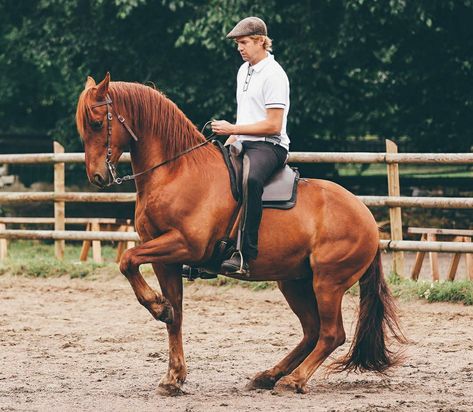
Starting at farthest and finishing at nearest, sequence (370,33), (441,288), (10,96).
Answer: (10,96)
(370,33)
(441,288)

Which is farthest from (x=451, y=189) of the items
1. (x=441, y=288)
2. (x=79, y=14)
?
(x=441, y=288)

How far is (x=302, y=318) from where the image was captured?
7543mm

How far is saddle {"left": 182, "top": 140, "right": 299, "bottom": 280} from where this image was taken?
7.12 m

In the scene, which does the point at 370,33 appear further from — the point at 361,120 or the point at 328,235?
the point at 328,235

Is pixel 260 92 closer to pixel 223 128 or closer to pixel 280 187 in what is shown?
pixel 223 128

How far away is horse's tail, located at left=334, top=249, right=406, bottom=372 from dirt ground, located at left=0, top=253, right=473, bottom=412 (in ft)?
0.51

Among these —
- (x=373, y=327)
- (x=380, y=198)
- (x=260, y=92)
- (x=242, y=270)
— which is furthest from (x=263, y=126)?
(x=380, y=198)

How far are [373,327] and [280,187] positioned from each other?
3.76 ft

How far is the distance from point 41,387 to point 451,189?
1301cm

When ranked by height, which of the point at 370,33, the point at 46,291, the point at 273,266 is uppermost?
the point at 370,33

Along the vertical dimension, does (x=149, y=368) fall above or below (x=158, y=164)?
below

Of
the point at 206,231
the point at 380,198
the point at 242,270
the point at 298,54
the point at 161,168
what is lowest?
the point at 242,270

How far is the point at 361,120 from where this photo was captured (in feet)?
73.6

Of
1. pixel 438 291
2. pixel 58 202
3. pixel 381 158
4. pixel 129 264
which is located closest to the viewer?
pixel 129 264
